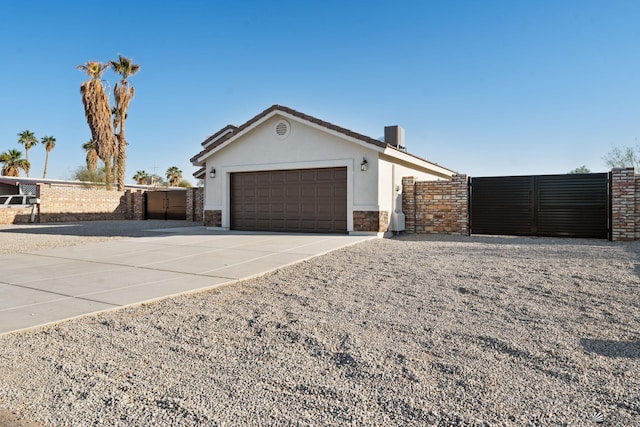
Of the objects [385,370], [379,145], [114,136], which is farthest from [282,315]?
[114,136]

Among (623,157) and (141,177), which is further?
(141,177)

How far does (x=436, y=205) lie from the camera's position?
13.4m

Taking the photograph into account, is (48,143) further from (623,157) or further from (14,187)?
(623,157)

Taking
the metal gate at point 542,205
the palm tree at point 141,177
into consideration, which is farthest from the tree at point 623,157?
the palm tree at point 141,177

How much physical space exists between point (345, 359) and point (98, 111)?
29125mm

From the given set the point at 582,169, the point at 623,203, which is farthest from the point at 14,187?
the point at 582,169

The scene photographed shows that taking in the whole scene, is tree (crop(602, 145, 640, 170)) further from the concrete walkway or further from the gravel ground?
the gravel ground

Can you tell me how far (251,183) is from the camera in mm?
14492

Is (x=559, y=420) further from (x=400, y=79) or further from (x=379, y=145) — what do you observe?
(x=400, y=79)

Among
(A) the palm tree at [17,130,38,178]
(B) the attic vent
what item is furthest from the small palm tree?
(B) the attic vent

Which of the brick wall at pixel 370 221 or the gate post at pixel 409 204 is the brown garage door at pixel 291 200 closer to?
the brick wall at pixel 370 221

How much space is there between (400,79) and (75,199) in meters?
19.3

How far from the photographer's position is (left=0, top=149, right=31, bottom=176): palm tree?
42.2m

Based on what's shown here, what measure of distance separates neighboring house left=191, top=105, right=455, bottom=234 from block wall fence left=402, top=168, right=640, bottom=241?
515 millimetres
